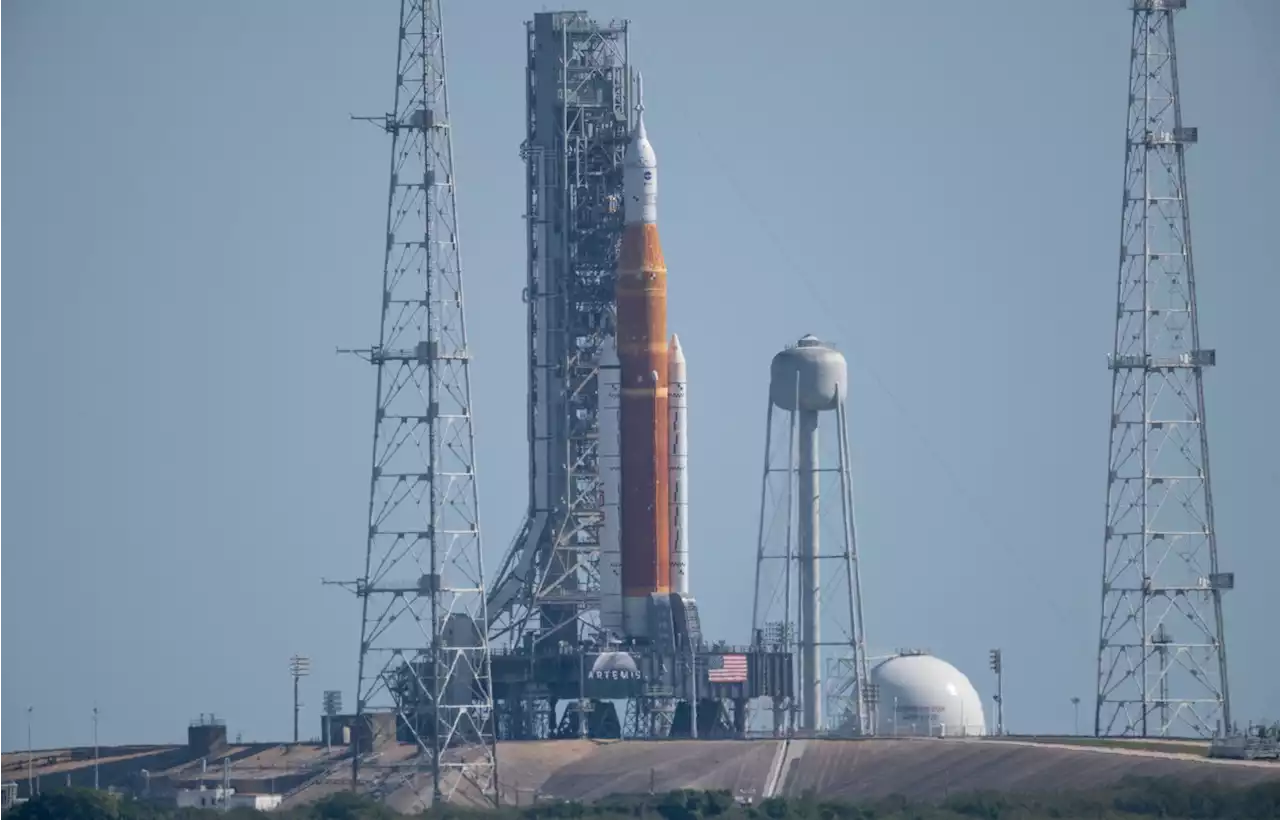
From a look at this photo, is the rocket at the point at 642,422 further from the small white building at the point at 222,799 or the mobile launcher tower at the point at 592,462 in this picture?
the small white building at the point at 222,799

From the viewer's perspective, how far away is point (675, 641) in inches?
5610

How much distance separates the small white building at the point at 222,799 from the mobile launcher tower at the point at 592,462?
15115mm

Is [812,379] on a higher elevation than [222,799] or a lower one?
higher

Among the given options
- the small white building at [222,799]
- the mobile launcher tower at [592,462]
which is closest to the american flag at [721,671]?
the mobile launcher tower at [592,462]

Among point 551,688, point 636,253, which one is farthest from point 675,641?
point 636,253

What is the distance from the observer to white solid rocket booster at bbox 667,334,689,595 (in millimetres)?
144250

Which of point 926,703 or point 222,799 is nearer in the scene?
point 222,799

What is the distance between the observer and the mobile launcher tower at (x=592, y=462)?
14325cm

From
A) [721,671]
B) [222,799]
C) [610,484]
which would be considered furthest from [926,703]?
[222,799]

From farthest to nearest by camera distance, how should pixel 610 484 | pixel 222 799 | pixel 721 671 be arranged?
pixel 610 484 < pixel 721 671 < pixel 222 799

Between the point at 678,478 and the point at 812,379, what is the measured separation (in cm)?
695

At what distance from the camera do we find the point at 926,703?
146 meters

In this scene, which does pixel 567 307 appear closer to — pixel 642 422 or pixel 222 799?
pixel 642 422

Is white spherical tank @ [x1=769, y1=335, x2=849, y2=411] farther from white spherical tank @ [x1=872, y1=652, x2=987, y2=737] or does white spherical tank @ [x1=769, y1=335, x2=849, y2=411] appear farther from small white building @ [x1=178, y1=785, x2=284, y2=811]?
small white building @ [x1=178, y1=785, x2=284, y2=811]
